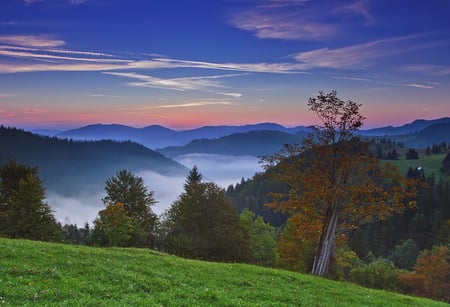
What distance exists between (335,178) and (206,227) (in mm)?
27292

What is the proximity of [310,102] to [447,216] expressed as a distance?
152813mm

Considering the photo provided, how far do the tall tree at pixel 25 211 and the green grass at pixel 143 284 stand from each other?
93.8 feet

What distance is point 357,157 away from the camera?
102 feet

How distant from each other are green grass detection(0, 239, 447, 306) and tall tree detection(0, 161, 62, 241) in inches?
1126

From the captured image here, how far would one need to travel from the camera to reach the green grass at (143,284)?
13.1 m

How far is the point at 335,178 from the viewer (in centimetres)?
3231

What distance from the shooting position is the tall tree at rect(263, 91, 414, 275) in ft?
102

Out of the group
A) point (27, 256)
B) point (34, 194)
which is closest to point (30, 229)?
point (34, 194)

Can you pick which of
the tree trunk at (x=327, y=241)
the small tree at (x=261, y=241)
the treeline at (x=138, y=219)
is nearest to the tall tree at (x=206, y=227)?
the treeline at (x=138, y=219)

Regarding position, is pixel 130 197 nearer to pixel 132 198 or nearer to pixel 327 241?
pixel 132 198

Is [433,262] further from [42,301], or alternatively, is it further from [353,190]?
[42,301]

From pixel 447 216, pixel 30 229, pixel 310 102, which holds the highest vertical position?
pixel 310 102

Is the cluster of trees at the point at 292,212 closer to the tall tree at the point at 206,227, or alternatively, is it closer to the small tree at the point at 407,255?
the tall tree at the point at 206,227

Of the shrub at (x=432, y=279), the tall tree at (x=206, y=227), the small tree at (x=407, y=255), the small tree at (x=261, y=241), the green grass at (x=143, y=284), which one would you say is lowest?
the small tree at (x=407, y=255)
